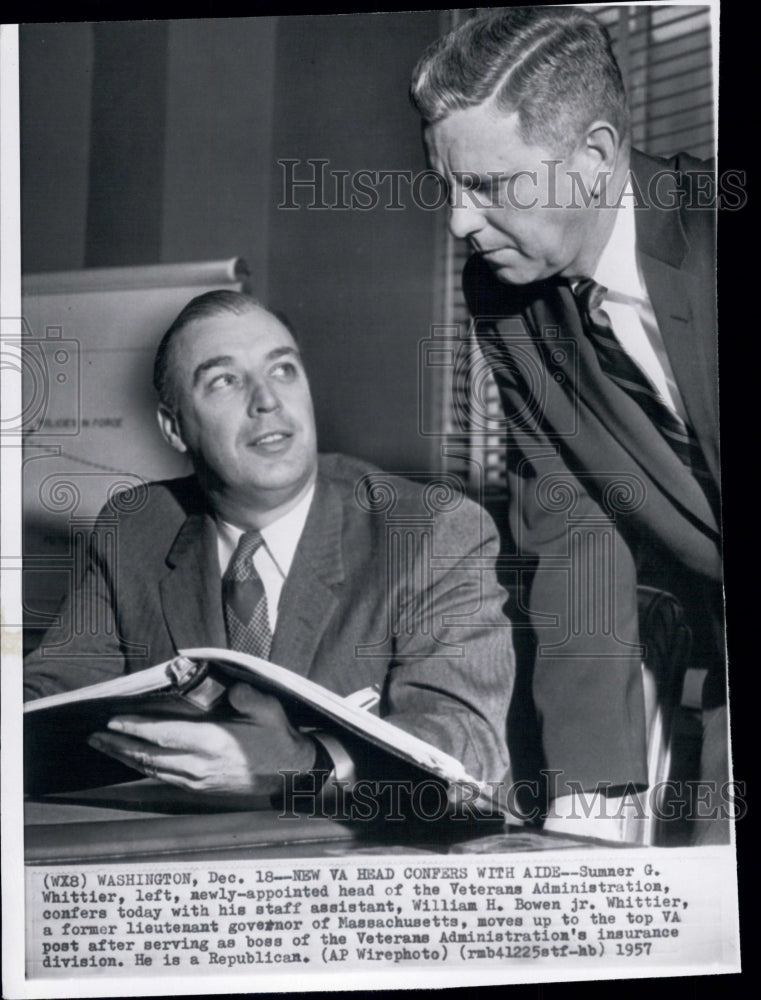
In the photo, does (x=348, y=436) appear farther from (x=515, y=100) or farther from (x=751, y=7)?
(x=751, y=7)

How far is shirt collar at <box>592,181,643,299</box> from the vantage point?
1460 mm

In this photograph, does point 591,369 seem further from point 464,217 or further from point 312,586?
point 312,586

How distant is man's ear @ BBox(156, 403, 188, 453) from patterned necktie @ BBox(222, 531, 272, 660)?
6.9 inches

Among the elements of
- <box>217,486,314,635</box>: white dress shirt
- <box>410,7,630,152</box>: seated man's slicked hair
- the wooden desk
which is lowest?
the wooden desk

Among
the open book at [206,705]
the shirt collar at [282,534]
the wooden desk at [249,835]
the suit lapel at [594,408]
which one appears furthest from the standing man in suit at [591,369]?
the shirt collar at [282,534]

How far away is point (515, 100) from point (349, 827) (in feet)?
3.77

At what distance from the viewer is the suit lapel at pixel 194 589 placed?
4.80 ft

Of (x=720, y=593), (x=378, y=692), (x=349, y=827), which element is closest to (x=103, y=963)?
(x=349, y=827)

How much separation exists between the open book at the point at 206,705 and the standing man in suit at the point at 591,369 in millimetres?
217

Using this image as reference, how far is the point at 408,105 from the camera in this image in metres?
1.46

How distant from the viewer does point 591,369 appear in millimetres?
1463

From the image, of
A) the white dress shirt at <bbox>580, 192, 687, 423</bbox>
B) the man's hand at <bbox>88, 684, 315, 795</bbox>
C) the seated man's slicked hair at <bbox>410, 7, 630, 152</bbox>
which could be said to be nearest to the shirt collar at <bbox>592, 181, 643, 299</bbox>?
the white dress shirt at <bbox>580, 192, 687, 423</bbox>

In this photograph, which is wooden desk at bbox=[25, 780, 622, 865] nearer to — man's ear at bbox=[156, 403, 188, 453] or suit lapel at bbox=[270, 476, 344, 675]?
suit lapel at bbox=[270, 476, 344, 675]

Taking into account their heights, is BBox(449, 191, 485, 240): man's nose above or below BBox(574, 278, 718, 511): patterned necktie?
above
